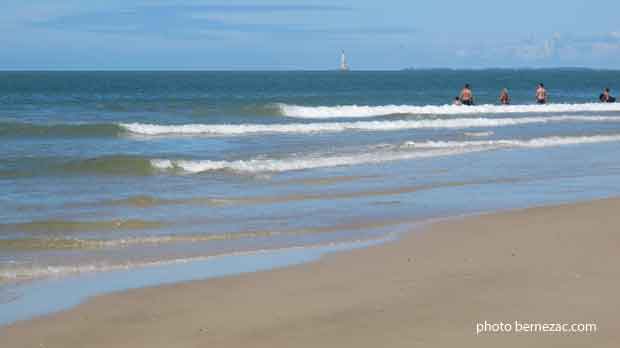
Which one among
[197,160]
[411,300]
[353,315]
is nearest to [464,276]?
[411,300]

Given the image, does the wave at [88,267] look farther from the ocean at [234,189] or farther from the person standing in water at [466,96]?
the person standing in water at [466,96]

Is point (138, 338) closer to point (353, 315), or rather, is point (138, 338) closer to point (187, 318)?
point (187, 318)

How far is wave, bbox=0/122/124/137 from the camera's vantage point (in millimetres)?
24547

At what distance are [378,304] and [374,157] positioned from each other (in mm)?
11777

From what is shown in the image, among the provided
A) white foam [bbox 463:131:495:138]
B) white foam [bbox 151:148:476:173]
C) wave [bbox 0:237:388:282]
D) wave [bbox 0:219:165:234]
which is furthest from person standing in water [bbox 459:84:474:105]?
wave [bbox 0:237:388:282]

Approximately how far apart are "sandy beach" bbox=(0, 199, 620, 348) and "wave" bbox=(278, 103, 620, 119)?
28294mm

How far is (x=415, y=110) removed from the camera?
38875 millimetres

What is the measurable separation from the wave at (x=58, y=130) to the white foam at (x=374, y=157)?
8.27 metres

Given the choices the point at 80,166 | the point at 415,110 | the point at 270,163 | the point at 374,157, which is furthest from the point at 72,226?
the point at 415,110

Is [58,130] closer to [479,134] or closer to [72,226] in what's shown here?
[479,134]

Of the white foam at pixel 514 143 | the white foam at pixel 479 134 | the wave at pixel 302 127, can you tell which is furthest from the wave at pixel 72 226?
the wave at pixel 302 127

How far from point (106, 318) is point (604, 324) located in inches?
133

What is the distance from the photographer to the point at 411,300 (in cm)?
682

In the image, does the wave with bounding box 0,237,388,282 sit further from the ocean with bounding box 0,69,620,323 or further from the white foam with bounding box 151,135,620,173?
the white foam with bounding box 151,135,620,173
